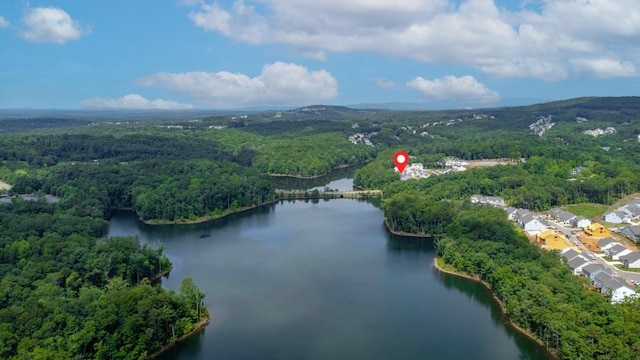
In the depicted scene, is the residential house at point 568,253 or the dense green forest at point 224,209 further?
the residential house at point 568,253

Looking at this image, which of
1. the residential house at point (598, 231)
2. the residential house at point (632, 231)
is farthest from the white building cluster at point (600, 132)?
the residential house at point (598, 231)

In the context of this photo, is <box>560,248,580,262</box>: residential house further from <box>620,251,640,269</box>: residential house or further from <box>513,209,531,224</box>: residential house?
<box>513,209,531,224</box>: residential house

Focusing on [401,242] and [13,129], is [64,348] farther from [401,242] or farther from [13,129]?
[13,129]

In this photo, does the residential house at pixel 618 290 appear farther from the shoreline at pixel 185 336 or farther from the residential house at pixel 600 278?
the shoreline at pixel 185 336

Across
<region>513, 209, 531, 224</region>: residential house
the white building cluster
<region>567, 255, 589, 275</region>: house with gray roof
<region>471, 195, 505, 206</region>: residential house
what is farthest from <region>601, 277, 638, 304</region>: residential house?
the white building cluster

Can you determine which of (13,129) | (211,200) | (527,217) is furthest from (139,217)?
(13,129)

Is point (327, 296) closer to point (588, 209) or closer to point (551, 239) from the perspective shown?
point (551, 239)
